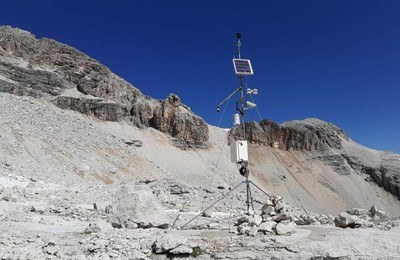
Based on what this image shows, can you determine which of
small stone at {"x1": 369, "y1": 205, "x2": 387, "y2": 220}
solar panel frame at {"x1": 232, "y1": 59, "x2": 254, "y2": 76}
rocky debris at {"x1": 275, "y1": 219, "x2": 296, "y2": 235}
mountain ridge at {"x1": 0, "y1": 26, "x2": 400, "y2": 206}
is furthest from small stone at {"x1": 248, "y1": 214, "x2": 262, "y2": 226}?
mountain ridge at {"x1": 0, "y1": 26, "x2": 400, "y2": 206}

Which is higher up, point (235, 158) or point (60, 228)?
point (235, 158)

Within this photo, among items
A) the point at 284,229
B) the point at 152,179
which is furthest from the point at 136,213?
the point at 152,179

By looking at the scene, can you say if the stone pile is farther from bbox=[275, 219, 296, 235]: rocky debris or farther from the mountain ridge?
the mountain ridge

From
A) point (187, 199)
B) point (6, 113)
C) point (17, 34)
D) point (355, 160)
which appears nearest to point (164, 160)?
point (6, 113)

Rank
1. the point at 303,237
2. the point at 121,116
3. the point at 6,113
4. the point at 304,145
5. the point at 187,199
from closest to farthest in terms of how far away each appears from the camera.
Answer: the point at 303,237 < the point at 187,199 < the point at 6,113 < the point at 121,116 < the point at 304,145

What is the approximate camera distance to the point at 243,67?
12.7 metres

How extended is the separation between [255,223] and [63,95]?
8029 centimetres

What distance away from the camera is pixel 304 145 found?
115312 millimetres

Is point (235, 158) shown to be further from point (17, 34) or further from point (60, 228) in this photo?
point (17, 34)

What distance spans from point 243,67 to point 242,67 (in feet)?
0.13

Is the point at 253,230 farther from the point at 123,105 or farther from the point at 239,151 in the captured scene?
the point at 123,105

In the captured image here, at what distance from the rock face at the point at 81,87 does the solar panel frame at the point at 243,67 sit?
7149 cm

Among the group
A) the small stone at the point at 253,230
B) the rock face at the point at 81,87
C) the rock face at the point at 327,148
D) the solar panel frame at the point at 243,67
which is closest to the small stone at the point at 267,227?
the small stone at the point at 253,230

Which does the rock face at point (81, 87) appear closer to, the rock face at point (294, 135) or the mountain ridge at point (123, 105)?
the mountain ridge at point (123, 105)
